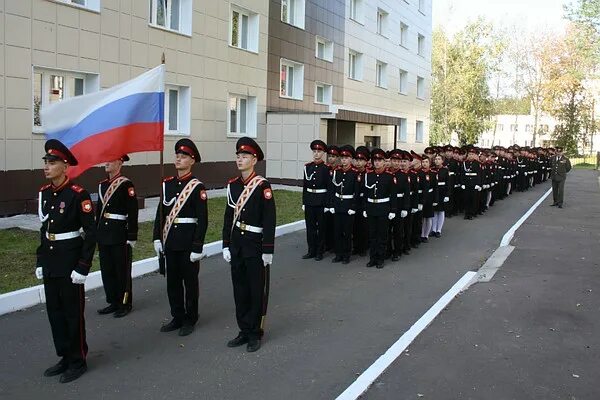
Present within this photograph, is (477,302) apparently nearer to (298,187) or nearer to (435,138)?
(298,187)

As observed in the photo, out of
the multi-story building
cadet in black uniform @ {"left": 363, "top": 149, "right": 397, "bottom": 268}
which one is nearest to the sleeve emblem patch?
the multi-story building

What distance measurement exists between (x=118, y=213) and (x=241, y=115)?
49.7 ft

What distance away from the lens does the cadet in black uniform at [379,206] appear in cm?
1017

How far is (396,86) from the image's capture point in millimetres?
36250

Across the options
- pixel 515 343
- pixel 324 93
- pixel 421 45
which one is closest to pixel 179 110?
pixel 324 93

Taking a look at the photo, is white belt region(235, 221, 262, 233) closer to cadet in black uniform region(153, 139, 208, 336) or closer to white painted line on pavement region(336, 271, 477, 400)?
cadet in black uniform region(153, 139, 208, 336)

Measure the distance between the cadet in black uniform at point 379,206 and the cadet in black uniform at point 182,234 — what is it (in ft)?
14.2

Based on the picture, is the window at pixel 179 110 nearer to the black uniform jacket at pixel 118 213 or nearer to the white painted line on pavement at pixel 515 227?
the white painted line on pavement at pixel 515 227

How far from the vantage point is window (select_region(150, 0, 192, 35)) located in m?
17.7

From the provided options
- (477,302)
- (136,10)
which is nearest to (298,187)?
(136,10)

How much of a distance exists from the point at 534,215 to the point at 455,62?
37.6 m

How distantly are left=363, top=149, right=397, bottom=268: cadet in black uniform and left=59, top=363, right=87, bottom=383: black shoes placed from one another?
5723 millimetres

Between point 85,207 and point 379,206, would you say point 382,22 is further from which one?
point 85,207

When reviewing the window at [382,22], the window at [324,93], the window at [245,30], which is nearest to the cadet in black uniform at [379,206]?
the window at [245,30]
